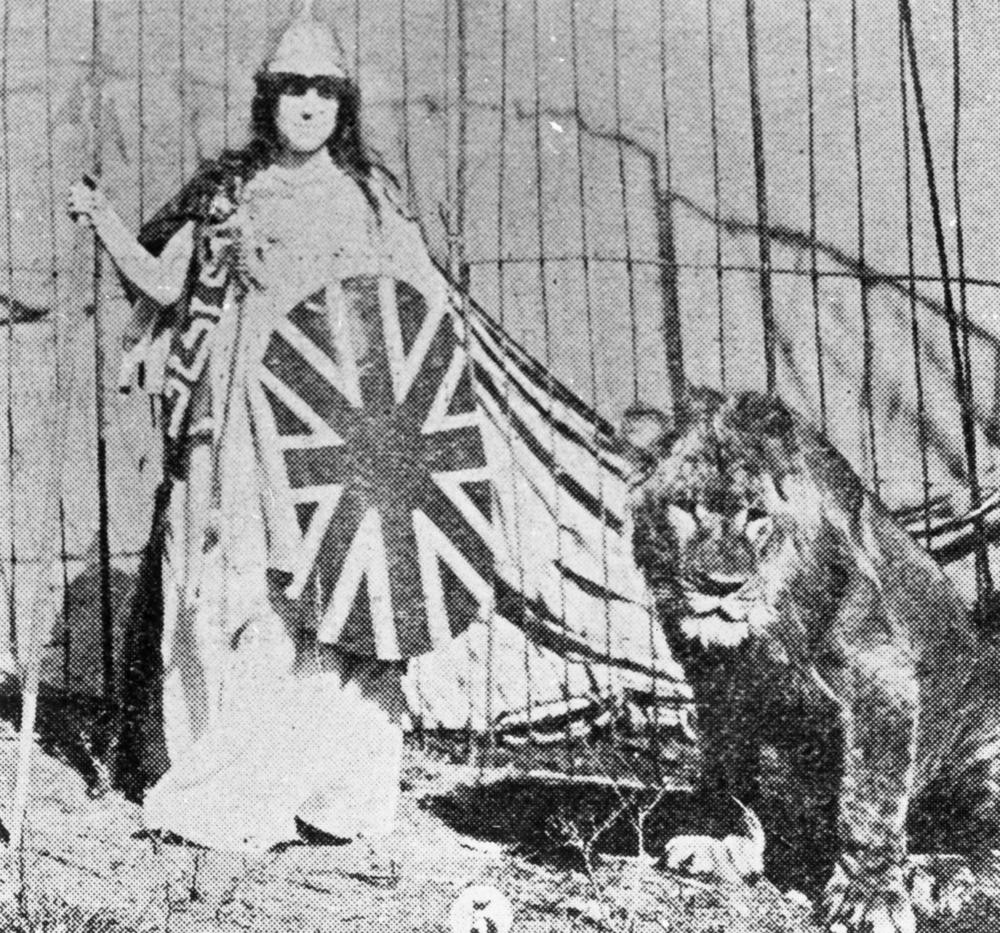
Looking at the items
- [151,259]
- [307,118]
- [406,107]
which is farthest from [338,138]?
[151,259]

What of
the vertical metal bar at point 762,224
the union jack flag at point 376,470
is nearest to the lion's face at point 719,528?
the vertical metal bar at point 762,224

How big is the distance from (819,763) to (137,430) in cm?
217

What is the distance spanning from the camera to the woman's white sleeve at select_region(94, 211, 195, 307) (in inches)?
177

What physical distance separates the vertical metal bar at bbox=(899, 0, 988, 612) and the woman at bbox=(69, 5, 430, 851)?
1.49 metres

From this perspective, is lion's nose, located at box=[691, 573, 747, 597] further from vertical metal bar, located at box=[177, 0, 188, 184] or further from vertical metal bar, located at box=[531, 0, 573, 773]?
vertical metal bar, located at box=[177, 0, 188, 184]

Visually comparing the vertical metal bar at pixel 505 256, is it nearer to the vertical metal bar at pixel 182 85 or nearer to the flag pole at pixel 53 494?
the vertical metal bar at pixel 182 85

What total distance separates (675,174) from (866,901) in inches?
82.9

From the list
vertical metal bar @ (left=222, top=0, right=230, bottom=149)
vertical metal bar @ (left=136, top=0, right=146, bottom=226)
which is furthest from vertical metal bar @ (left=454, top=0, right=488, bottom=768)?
vertical metal bar @ (left=136, top=0, right=146, bottom=226)

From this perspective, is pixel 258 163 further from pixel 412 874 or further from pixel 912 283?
pixel 412 874

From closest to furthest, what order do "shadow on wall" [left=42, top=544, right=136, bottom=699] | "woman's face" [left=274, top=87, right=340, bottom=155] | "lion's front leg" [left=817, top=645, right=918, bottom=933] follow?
"lion's front leg" [left=817, top=645, right=918, bottom=933] < "woman's face" [left=274, top=87, right=340, bottom=155] < "shadow on wall" [left=42, top=544, right=136, bottom=699]

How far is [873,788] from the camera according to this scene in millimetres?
4395

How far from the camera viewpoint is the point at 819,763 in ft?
14.4

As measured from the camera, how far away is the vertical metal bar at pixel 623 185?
4.55m

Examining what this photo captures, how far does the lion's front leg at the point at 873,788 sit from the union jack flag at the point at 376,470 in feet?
3.50
